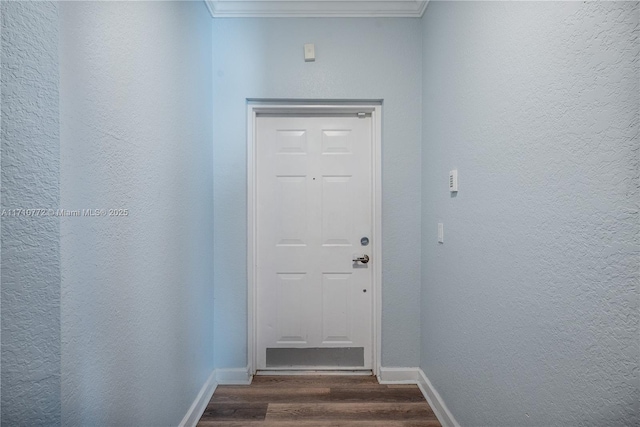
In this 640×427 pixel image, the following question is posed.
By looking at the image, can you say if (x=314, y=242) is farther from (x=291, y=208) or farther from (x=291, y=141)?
(x=291, y=141)

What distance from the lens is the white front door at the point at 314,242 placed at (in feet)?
6.84

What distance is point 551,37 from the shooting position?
0.89 metres

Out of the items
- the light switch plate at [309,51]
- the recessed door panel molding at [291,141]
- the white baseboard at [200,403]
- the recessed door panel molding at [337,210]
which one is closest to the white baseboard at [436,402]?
the recessed door panel molding at [337,210]

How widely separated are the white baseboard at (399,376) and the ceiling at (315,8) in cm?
250

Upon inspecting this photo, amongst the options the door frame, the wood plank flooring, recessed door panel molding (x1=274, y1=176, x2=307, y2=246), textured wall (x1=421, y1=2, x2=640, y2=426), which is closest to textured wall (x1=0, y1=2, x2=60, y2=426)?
the wood plank flooring

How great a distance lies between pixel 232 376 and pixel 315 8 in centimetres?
263

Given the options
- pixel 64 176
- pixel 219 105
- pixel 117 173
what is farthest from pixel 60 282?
pixel 219 105

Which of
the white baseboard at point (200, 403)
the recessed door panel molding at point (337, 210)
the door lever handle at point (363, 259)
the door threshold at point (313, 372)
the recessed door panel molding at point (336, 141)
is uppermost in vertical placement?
the recessed door panel molding at point (336, 141)

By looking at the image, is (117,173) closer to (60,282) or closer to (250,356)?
(60,282)

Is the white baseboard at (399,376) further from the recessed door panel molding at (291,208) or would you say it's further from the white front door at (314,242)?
the recessed door panel molding at (291,208)

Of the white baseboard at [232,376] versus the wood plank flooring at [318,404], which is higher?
the white baseboard at [232,376]

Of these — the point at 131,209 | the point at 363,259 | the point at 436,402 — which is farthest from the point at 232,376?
the point at 131,209

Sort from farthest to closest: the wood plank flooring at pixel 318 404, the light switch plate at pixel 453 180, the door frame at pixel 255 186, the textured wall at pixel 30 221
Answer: the door frame at pixel 255 186 → the wood plank flooring at pixel 318 404 → the light switch plate at pixel 453 180 → the textured wall at pixel 30 221

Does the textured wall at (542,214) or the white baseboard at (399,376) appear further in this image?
the white baseboard at (399,376)
